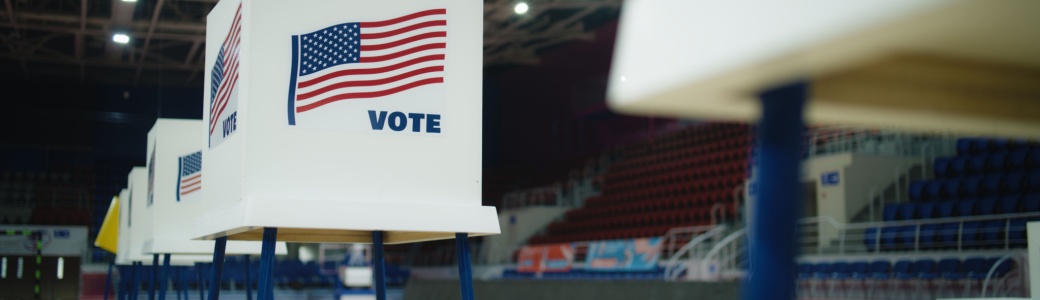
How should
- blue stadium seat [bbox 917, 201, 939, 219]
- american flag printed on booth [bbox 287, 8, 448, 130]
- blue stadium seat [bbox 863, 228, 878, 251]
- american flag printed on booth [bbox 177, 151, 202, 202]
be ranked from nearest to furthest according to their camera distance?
american flag printed on booth [bbox 287, 8, 448, 130]
american flag printed on booth [bbox 177, 151, 202, 202]
blue stadium seat [bbox 917, 201, 939, 219]
blue stadium seat [bbox 863, 228, 878, 251]

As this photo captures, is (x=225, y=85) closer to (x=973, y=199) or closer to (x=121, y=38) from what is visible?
(x=973, y=199)

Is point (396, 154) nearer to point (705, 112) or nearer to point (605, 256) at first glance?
point (705, 112)

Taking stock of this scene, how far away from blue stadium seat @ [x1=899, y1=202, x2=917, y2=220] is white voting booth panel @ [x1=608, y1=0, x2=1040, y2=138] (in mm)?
9974

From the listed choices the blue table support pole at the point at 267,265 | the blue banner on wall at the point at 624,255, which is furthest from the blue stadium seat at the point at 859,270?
the blue table support pole at the point at 267,265

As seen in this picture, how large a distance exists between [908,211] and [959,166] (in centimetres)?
74

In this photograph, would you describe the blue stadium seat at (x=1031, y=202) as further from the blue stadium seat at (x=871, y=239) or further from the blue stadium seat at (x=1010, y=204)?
the blue stadium seat at (x=871, y=239)

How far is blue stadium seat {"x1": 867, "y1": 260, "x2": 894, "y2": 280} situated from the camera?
8.91m

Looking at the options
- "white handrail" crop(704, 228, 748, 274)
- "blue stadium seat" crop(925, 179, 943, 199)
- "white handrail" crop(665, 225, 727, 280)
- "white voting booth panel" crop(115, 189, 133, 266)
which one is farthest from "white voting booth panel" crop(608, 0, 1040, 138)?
"white handrail" crop(665, 225, 727, 280)

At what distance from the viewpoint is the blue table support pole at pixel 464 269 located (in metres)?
2.05

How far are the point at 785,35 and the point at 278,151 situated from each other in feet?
4.94

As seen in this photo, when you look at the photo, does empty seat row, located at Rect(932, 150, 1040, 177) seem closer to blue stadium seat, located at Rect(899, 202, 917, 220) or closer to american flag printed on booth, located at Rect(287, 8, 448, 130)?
blue stadium seat, located at Rect(899, 202, 917, 220)

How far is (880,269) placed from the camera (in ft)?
29.9

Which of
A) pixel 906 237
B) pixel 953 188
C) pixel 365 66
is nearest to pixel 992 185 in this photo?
pixel 953 188

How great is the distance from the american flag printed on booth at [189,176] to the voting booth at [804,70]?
3.63 metres
